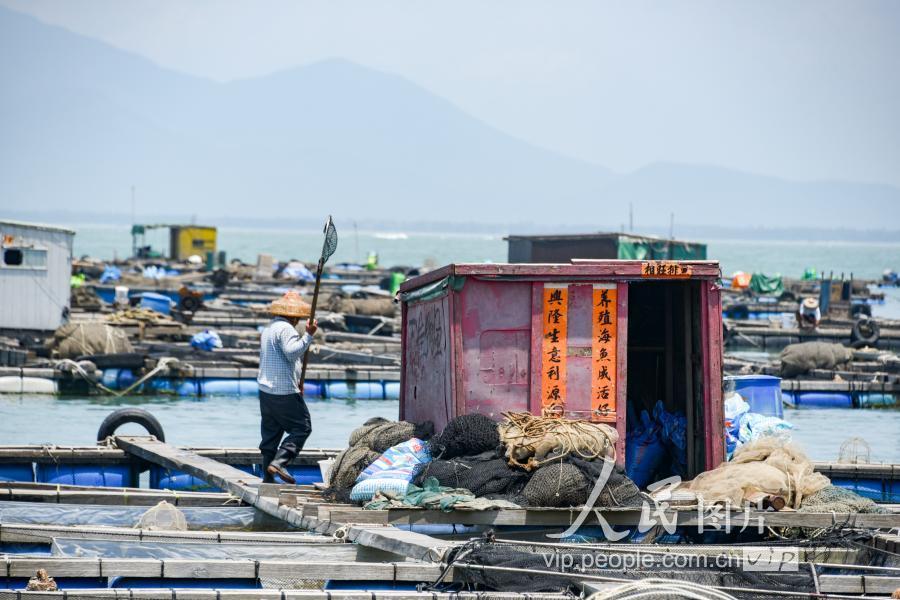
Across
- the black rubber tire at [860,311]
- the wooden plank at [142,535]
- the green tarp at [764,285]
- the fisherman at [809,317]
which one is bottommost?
the wooden plank at [142,535]

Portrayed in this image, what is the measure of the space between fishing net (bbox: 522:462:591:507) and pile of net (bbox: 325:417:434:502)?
1.54 m

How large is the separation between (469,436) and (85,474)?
549 cm

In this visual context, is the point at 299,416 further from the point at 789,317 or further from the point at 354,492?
the point at 789,317

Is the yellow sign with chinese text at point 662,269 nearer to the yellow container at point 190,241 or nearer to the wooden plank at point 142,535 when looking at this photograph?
the wooden plank at point 142,535

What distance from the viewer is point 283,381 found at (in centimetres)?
1121

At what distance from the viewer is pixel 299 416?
37.2ft

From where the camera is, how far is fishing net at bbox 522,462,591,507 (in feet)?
31.3

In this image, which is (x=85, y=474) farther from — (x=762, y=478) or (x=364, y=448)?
(x=762, y=478)

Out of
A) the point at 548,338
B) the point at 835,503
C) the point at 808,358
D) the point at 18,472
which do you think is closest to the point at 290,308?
the point at 548,338

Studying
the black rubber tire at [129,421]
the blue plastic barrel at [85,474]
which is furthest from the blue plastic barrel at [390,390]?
the blue plastic barrel at [85,474]

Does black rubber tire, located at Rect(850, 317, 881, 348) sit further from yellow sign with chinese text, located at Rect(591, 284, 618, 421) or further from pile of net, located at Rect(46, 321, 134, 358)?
yellow sign with chinese text, located at Rect(591, 284, 618, 421)

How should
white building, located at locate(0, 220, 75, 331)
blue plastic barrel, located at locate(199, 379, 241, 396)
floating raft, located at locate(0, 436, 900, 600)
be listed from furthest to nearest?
white building, located at locate(0, 220, 75, 331), blue plastic barrel, located at locate(199, 379, 241, 396), floating raft, located at locate(0, 436, 900, 600)

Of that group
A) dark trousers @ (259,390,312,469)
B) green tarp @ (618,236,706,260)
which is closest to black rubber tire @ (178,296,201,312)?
green tarp @ (618,236,706,260)

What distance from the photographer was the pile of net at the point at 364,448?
1047cm
